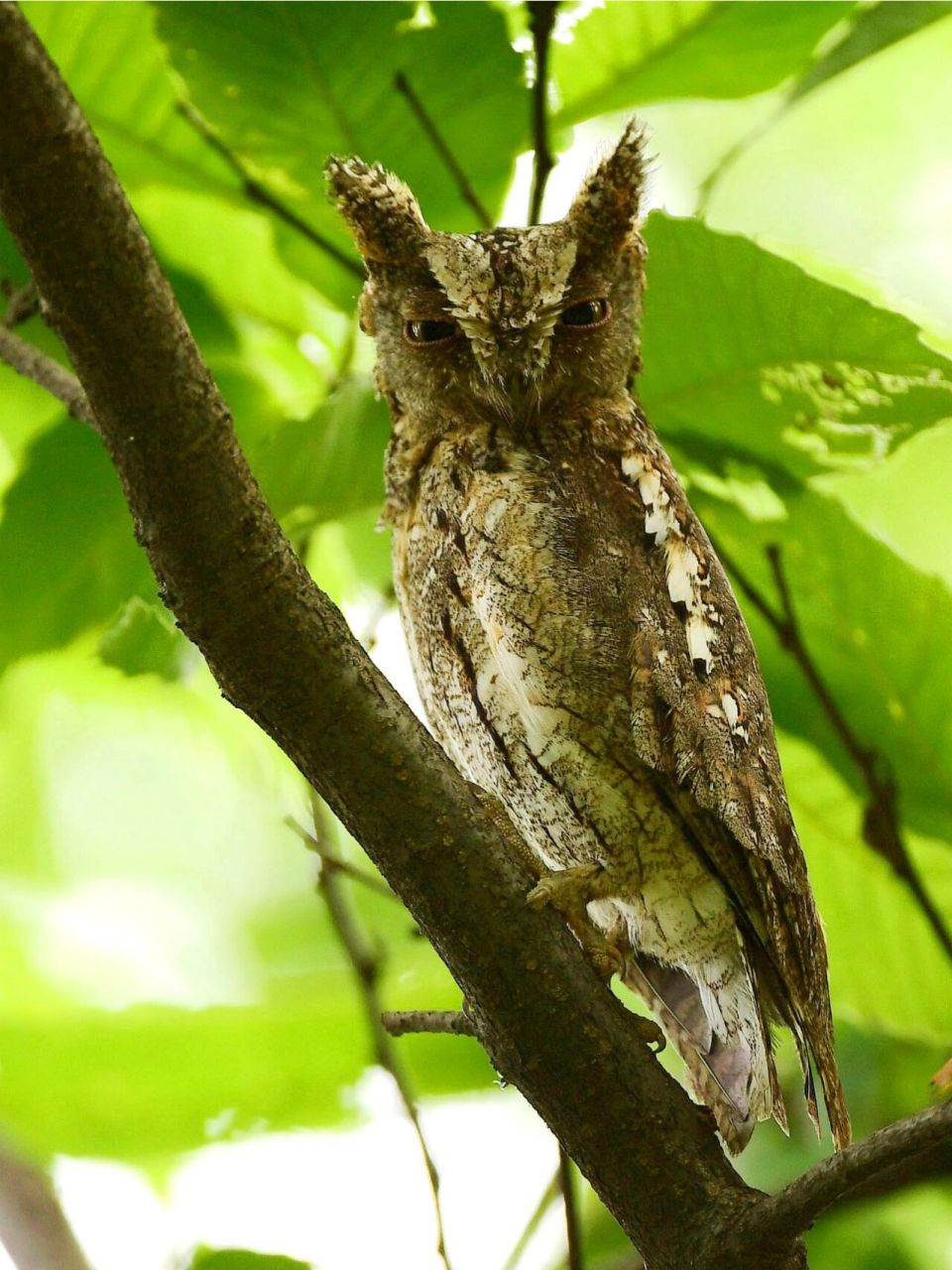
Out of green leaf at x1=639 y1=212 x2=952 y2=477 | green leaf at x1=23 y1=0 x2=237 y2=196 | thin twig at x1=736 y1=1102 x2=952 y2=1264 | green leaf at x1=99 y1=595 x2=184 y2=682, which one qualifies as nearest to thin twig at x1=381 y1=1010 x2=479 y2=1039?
thin twig at x1=736 y1=1102 x2=952 y2=1264

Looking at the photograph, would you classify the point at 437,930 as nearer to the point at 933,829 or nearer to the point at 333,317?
the point at 933,829

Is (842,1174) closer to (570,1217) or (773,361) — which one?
(570,1217)

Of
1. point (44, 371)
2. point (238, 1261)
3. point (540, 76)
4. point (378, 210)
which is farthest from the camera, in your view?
point (378, 210)

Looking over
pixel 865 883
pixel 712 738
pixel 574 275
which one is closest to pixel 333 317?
pixel 574 275

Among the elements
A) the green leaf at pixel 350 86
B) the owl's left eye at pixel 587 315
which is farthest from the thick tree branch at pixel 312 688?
the green leaf at pixel 350 86

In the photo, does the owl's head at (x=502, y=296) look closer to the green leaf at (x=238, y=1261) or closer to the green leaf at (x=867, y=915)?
the green leaf at (x=867, y=915)

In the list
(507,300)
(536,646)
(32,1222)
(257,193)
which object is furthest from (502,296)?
(32,1222)
